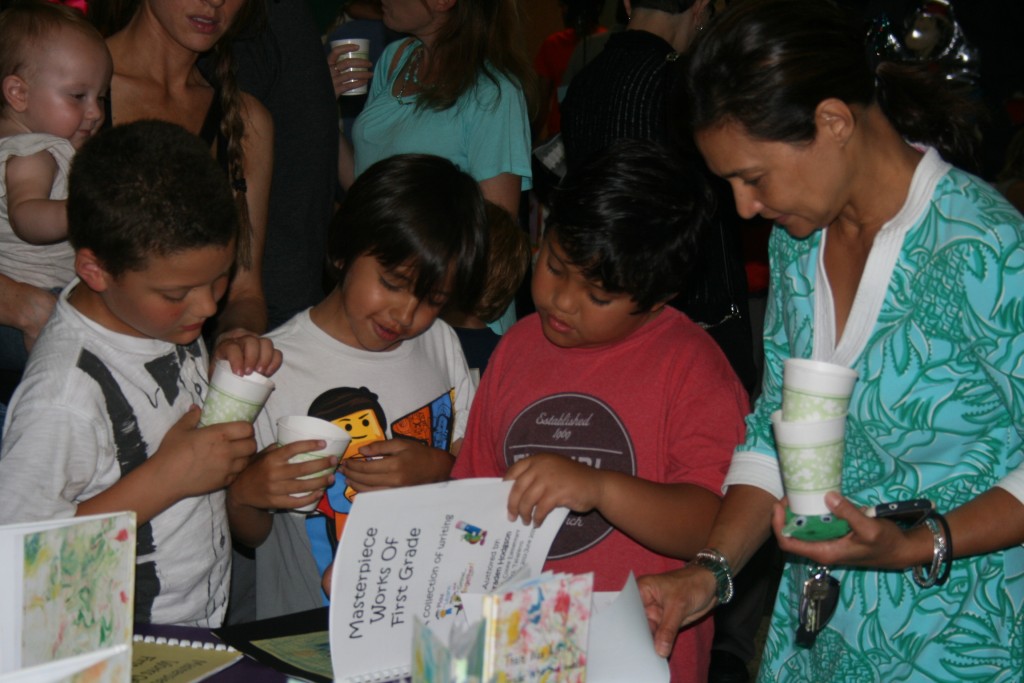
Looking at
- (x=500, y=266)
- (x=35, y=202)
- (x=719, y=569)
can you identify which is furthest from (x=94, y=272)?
(x=500, y=266)

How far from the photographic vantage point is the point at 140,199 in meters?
1.82

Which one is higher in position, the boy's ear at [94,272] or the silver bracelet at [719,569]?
the boy's ear at [94,272]

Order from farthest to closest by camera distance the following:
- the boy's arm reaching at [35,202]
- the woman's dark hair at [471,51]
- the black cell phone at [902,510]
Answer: the woman's dark hair at [471,51] < the boy's arm reaching at [35,202] < the black cell phone at [902,510]

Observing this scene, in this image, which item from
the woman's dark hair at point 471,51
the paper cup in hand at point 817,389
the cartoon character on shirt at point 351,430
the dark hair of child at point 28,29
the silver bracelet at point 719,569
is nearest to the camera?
the paper cup in hand at point 817,389

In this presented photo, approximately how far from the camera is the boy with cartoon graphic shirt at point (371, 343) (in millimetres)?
2170

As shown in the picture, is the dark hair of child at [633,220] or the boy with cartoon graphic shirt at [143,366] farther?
the dark hair of child at [633,220]

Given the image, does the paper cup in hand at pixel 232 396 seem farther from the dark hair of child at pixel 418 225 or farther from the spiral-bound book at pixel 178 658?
the dark hair of child at pixel 418 225

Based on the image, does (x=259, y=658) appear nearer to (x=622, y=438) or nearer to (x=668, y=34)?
(x=622, y=438)

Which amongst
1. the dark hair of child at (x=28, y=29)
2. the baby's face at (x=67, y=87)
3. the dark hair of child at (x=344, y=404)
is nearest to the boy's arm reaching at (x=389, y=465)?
the dark hair of child at (x=344, y=404)

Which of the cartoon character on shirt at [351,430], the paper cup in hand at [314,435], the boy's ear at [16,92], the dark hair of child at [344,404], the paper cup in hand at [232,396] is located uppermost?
the boy's ear at [16,92]

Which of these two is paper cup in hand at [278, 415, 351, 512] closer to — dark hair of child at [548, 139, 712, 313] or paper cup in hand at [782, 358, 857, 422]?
dark hair of child at [548, 139, 712, 313]

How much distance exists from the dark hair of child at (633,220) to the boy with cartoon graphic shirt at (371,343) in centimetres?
31

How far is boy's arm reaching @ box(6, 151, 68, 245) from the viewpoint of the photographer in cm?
230

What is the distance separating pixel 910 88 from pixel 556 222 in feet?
2.23
